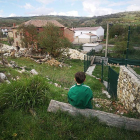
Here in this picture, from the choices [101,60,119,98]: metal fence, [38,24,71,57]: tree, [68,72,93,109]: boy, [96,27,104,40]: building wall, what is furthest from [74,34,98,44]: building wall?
[68,72,93,109]: boy

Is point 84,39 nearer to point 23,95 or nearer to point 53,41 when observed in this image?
point 53,41

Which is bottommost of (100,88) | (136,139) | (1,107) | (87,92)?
(100,88)

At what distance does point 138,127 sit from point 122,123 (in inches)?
11.6

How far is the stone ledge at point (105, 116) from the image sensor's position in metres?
2.56

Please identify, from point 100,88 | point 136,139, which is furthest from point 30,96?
point 100,88

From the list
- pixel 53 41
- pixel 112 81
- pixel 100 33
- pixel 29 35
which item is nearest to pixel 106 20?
pixel 100 33

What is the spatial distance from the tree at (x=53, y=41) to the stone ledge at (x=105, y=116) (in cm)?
1417

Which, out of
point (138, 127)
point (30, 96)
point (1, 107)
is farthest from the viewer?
point (30, 96)

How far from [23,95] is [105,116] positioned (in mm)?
2024

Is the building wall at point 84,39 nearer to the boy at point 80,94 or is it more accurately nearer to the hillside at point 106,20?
the hillside at point 106,20

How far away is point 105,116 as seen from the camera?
2.72 meters

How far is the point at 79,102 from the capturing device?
2822 mm

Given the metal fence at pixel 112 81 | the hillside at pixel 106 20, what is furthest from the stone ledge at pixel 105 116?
the hillside at pixel 106 20

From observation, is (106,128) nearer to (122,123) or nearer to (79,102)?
(122,123)
